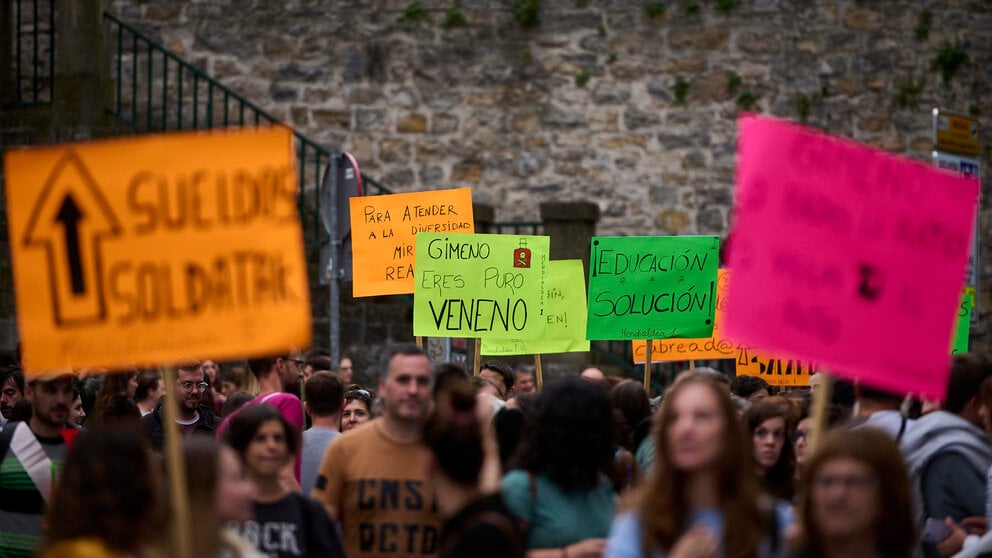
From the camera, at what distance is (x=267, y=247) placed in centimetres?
488

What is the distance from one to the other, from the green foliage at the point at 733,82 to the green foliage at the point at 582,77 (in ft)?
4.59

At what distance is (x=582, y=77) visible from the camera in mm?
16281

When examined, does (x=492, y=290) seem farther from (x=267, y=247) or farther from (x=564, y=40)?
(x=564, y=40)

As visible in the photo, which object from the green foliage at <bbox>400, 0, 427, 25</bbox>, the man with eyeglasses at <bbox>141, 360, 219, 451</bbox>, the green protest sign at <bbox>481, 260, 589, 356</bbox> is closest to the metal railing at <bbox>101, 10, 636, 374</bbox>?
the green foliage at <bbox>400, 0, 427, 25</bbox>

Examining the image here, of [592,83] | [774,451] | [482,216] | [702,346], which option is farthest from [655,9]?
[774,451]

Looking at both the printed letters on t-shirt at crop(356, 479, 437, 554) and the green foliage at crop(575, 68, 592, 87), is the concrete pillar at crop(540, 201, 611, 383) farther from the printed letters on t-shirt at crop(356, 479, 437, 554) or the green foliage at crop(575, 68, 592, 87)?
the printed letters on t-shirt at crop(356, 479, 437, 554)

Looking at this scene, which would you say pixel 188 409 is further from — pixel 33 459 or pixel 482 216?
pixel 482 216

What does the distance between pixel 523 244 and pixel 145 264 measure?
201 inches

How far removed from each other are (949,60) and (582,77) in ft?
11.9

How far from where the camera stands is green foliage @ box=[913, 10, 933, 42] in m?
16.0

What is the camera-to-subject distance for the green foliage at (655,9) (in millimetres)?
16188

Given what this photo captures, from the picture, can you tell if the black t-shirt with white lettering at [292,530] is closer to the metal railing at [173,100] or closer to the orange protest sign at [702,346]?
the orange protest sign at [702,346]

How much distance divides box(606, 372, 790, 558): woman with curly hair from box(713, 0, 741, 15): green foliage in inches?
476

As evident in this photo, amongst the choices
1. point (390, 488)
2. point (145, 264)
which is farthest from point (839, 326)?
point (145, 264)
